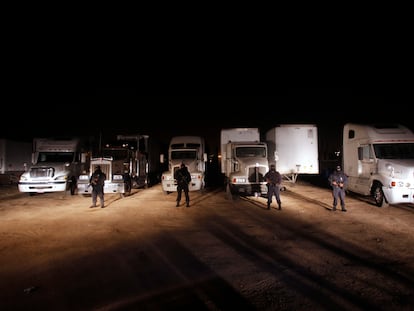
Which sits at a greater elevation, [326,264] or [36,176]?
[36,176]

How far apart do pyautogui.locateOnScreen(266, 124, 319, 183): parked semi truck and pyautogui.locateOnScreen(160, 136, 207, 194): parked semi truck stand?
447 cm

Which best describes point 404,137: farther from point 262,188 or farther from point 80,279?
point 80,279

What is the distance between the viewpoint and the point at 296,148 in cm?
1634

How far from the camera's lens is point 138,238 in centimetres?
727

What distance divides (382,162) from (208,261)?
9.17 m

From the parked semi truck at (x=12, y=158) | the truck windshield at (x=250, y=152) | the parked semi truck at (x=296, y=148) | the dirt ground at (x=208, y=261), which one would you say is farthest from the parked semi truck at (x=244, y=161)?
the parked semi truck at (x=12, y=158)

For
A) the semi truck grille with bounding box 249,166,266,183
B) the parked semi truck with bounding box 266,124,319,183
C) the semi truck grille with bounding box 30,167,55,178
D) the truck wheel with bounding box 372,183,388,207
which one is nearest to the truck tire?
the semi truck grille with bounding box 30,167,55,178

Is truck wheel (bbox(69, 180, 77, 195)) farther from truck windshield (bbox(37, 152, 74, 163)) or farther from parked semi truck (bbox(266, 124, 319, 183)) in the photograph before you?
parked semi truck (bbox(266, 124, 319, 183))

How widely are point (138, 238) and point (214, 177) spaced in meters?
21.7

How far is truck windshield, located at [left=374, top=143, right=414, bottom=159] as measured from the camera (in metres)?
11.3

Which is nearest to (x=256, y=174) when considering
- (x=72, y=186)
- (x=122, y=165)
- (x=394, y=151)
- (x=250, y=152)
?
(x=250, y=152)

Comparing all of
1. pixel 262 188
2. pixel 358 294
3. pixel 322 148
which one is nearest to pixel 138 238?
pixel 358 294

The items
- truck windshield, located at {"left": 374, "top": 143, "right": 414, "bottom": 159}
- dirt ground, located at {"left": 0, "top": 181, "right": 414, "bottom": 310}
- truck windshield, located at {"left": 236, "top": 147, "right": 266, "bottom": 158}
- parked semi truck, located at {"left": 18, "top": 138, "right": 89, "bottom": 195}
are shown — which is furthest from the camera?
parked semi truck, located at {"left": 18, "top": 138, "right": 89, "bottom": 195}

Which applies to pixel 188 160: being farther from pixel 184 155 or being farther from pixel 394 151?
pixel 394 151
